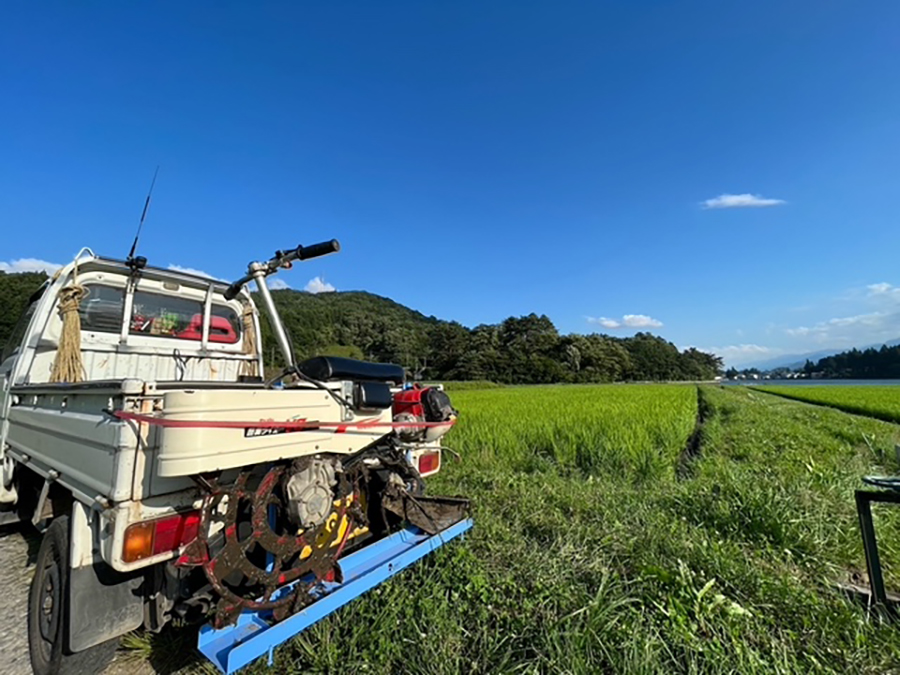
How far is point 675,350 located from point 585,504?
101 metres

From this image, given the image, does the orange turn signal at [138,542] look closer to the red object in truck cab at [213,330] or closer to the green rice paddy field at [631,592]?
the green rice paddy field at [631,592]

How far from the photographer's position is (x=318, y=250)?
7.20 feet

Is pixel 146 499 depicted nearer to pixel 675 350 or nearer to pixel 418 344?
pixel 418 344

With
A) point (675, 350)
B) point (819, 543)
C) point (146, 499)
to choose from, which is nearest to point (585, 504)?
point (819, 543)

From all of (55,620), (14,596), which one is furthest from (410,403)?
(14,596)

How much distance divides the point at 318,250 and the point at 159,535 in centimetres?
140

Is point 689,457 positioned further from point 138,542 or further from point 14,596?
point 14,596

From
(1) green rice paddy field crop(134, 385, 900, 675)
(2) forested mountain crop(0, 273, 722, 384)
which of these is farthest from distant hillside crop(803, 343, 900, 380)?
(1) green rice paddy field crop(134, 385, 900, 675)

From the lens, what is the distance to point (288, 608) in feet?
5.69

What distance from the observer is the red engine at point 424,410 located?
2562mm

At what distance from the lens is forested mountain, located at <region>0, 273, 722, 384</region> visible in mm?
51469

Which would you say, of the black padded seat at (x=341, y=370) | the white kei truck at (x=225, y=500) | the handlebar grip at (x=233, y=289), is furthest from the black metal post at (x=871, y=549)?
the handlebar grip at (x=233, y=289)

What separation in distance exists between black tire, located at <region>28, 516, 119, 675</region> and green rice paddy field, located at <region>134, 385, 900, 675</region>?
36cm

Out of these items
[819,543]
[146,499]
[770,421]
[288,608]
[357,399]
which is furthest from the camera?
[770,421]
